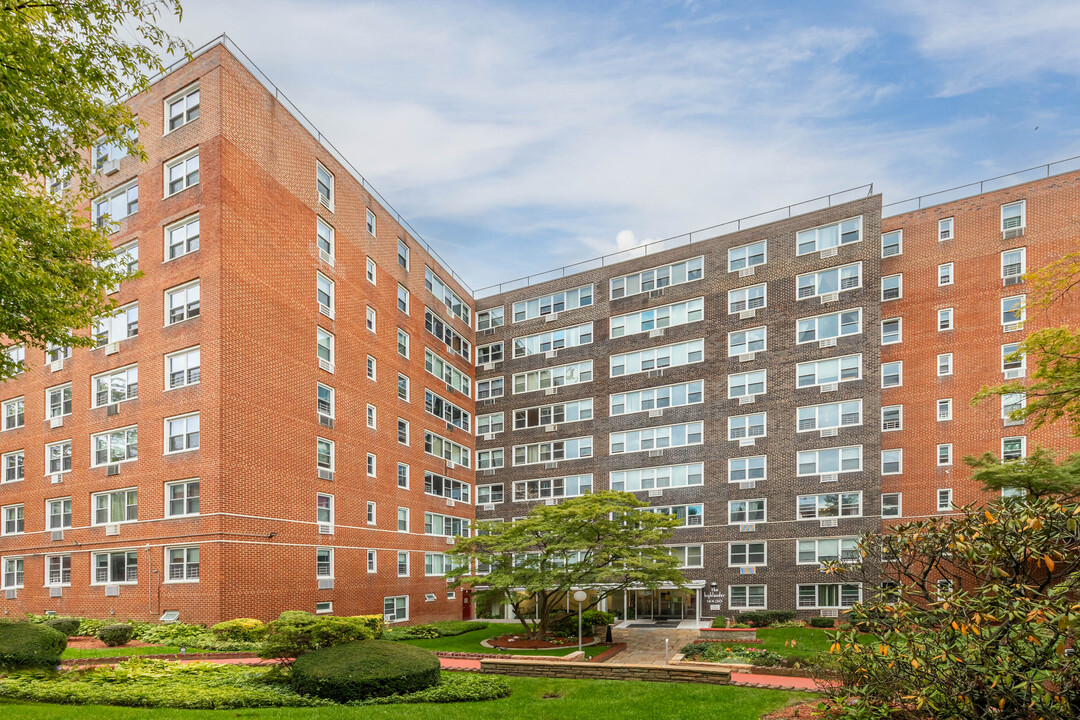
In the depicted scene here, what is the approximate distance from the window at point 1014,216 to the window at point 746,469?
16404 millimetres

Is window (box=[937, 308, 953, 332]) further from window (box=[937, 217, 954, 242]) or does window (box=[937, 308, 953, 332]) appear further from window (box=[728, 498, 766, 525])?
window (box=[728, 498, 766, 525])

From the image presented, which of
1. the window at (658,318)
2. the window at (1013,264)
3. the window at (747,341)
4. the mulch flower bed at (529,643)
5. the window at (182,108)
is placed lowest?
the mulch flower bed at (529,643)

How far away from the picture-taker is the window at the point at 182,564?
24.2 m

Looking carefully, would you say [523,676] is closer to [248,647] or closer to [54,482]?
[248,647]

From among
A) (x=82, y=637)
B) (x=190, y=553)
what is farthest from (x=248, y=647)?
(x=82, y=637)

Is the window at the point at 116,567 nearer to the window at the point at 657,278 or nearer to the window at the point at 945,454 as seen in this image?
the window at the point at 657,278

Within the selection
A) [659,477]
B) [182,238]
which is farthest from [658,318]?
[182,238]

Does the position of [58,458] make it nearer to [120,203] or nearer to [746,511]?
[120,203]

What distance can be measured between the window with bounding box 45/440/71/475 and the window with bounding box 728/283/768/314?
32143 mm

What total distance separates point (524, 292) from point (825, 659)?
35.1 m

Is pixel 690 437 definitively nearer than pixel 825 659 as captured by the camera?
No

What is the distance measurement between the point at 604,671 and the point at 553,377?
2879 cm

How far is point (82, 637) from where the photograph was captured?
23922 millimetres

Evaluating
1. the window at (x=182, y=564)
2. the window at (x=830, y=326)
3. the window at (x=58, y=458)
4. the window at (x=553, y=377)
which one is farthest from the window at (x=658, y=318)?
the window at (x=58, y=458)
